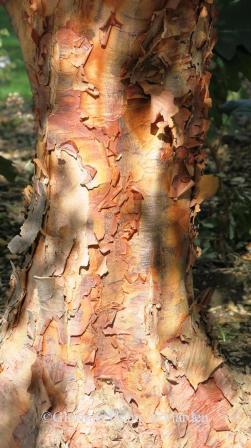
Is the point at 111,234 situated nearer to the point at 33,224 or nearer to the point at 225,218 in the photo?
the point at 33,224

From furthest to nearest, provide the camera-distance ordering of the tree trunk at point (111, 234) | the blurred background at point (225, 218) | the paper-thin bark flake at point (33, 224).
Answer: the blurred background at point (225, 218) → the paper-thin bark flake at point (33, 224) → the tree trunk at point (111, 234)

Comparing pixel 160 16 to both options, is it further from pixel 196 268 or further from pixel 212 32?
pixel 196 268

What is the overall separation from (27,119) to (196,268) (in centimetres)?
303

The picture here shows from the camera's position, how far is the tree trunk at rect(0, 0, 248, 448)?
2.04m

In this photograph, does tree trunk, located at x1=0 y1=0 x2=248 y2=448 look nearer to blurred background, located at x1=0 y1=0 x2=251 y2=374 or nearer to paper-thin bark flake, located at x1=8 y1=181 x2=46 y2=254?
paper-thin bark flake, located at x1=8 y1=181 x2=46 y2=254

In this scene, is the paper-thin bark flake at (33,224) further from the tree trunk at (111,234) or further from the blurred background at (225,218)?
the blurred background at (225,218)

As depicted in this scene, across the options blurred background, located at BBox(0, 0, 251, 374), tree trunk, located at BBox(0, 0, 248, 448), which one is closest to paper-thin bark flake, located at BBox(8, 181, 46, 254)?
tree trunk, located at BBox(0, 0, 248, 448)

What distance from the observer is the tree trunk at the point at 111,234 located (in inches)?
80.4

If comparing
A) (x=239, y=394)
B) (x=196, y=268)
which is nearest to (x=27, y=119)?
(x=196, y=268)

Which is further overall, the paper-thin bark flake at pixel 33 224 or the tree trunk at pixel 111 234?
the paper-thin bark flake at pixel 33 224

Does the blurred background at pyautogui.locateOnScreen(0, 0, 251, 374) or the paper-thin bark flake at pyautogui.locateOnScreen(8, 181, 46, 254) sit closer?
the paper-thin bark flake at pyautogui.locateOnScreen(8, 181, 46, 254)

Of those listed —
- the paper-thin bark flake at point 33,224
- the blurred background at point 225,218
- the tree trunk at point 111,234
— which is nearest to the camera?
the tree trunk at point 111,234

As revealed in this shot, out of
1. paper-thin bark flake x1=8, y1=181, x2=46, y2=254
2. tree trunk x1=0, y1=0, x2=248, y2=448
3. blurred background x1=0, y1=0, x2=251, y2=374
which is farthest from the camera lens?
blurred background x1=0, y1=0, x2=251, y2=374

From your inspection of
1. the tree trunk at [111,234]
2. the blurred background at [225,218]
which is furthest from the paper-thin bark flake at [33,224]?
the blurred background at [225,218]
